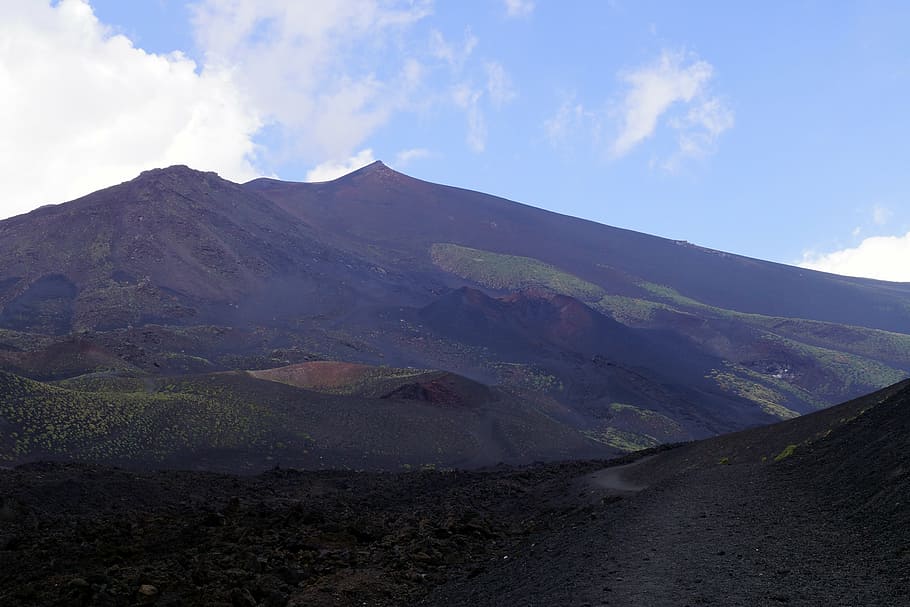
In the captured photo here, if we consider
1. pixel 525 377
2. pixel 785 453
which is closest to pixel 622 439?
pixel 525 377

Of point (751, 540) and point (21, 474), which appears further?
point (21, 474)

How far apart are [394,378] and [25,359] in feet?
91.4

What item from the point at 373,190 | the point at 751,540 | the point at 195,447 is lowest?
the point at 195,447

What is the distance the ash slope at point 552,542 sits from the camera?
9734 mm

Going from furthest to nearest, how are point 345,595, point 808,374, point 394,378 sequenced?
1. point 808,374
2. point 394,378
3. point 345,595

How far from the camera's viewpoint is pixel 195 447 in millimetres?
41000

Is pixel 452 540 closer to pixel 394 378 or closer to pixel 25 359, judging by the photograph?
pixel 394 378

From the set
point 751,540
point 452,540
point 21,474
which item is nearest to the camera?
point 751,540

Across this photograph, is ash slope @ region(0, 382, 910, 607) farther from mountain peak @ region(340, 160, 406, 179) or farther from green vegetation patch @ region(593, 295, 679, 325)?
mountain peak @ region(340, 160, 406, 179)

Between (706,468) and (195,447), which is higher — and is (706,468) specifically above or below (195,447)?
above

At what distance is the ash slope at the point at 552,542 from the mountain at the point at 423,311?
2226cm

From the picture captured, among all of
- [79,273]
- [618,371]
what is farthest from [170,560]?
[79,273]

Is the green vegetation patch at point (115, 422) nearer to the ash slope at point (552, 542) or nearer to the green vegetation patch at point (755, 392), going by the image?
the ash slope at point (552, 542)

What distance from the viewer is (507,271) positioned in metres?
141
